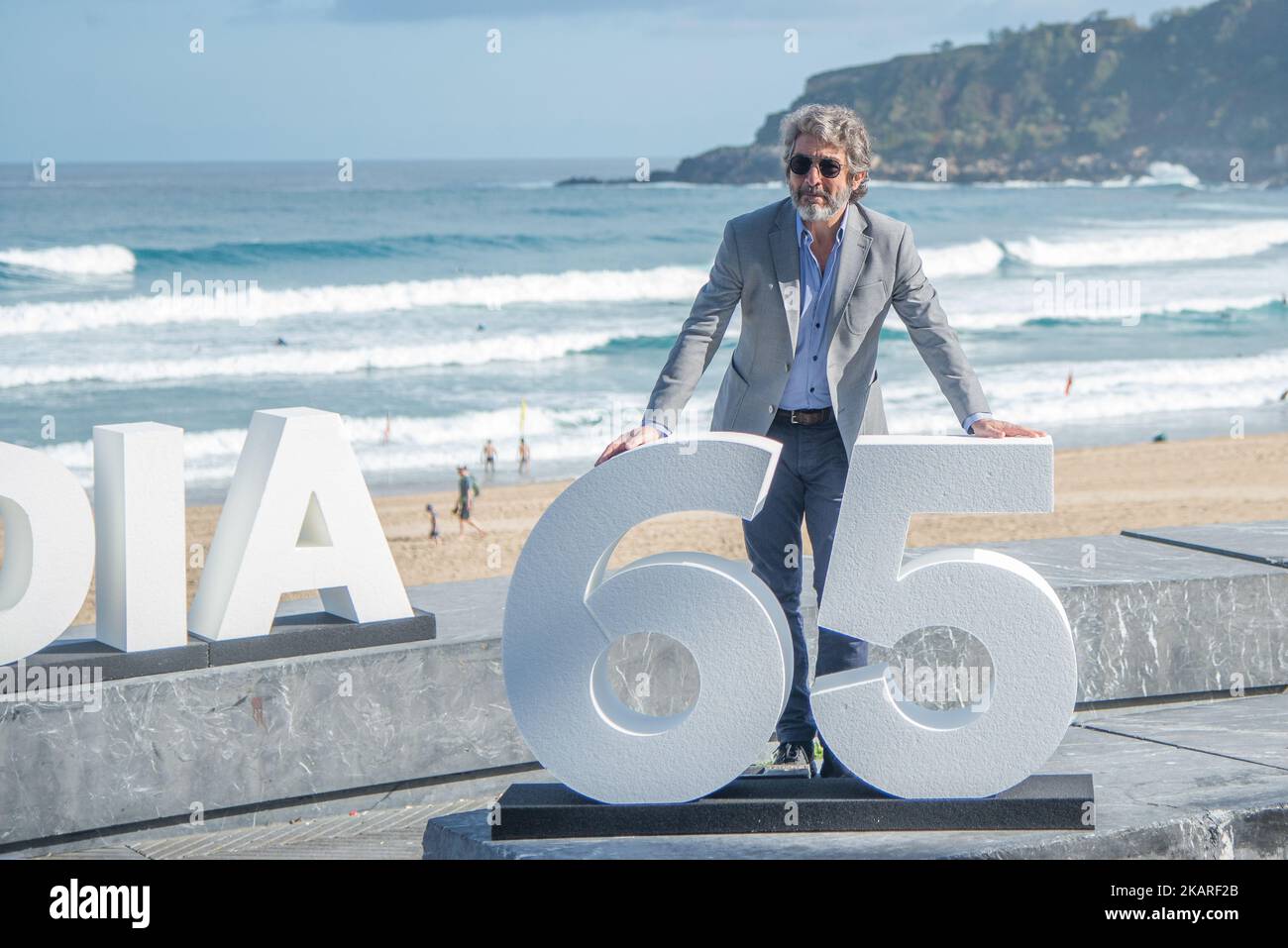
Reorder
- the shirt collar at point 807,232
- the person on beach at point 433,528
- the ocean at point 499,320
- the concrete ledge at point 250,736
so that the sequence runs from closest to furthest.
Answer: the shirt collar at point 807,232, the concrete ledge at point 250,736, the person on beach at point 433,528, the ocean at point 499,320

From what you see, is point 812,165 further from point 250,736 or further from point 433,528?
point 433,528

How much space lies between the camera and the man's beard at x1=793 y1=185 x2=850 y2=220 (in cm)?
391

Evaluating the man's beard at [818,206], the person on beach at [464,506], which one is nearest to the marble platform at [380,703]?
the man's beard at [818,206]

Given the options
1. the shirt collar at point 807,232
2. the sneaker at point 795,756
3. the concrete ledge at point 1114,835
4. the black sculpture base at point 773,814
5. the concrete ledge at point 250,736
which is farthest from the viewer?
the concrete ledge at point 250,736

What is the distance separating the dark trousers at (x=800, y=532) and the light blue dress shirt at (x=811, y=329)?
0.08 metres

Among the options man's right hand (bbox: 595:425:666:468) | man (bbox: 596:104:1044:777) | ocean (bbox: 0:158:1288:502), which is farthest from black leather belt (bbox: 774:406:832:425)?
ocean (bbox: 0:158:1288:502)

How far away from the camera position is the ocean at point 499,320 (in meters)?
19.2

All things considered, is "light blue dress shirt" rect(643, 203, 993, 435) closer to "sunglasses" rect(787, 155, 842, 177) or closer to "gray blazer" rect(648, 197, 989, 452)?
"gray blazer" rect(648, 197, 989, 452)

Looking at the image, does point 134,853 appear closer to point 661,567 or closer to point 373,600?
point 373,600

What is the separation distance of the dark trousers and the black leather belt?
0.04ft

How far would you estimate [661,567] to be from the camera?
12.8 feet

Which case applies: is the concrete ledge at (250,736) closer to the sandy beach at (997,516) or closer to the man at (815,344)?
the man at (815,344)

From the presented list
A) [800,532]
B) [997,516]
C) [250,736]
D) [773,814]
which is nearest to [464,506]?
[997,516]
